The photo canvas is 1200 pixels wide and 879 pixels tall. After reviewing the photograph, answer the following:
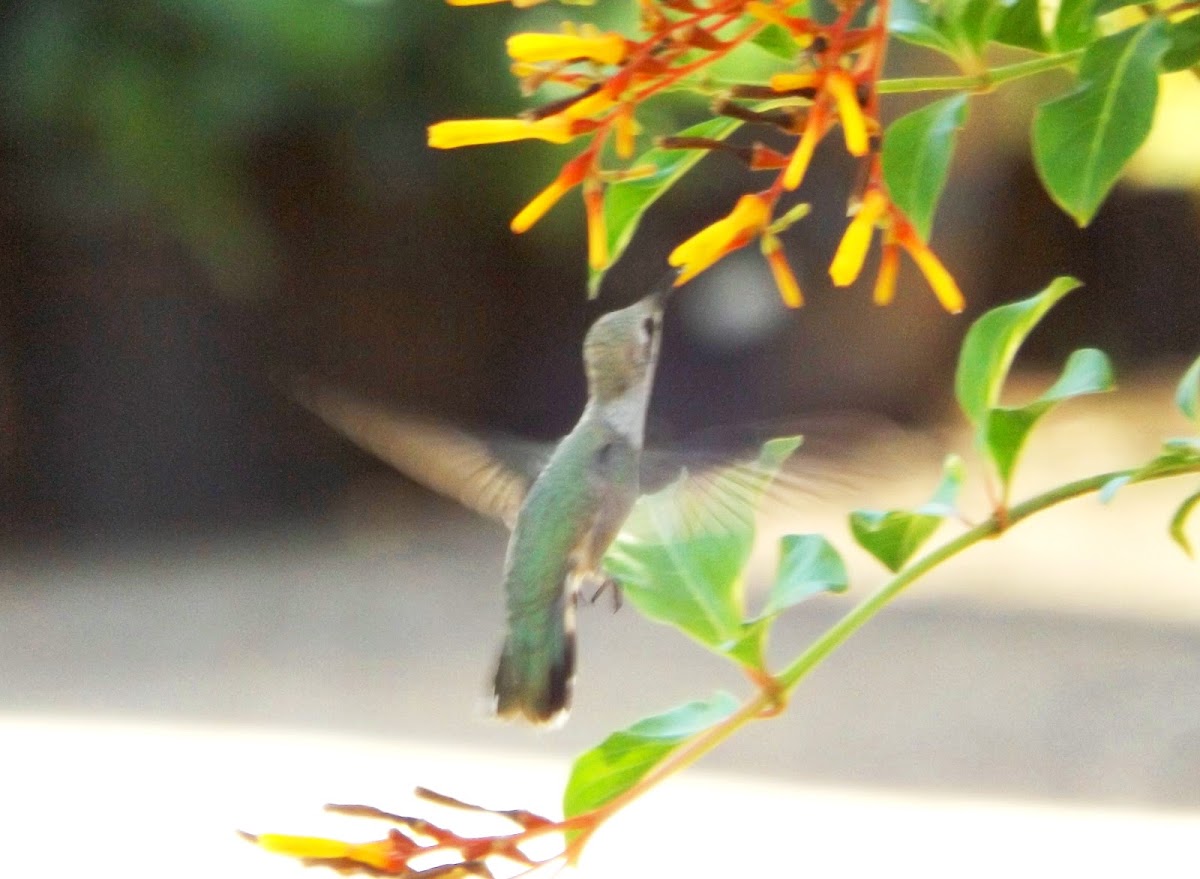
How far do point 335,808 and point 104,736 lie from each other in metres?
2.52

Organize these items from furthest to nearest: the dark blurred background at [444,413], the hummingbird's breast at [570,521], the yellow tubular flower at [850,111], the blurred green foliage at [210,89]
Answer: the dark blurred background at [444,413]
the blurred green foliage at [210,89]
the hummingbird's breast at [570,521]
the yellow tubular flower at [850,111]

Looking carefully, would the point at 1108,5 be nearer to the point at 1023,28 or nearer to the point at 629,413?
the point at 1023,28

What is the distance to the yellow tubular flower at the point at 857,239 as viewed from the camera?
0.41 meters

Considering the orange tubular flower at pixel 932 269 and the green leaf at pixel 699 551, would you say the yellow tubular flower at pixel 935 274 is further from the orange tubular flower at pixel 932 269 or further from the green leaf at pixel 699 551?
the green leaf at pixel 699 551

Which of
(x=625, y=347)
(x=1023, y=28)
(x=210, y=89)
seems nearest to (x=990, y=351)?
(x=1023, y=28)

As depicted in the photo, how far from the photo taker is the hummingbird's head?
2.56 feet

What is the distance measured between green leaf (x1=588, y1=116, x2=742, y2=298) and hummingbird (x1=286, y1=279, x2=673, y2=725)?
7.5 inches

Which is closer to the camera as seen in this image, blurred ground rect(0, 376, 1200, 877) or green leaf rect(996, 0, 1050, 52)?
green leaf rect(996, 0, 1050, 52)

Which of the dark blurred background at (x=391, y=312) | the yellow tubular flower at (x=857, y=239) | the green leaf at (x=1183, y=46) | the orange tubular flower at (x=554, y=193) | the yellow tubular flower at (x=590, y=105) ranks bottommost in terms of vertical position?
the yellow tubular flower at (x=857, y=239)

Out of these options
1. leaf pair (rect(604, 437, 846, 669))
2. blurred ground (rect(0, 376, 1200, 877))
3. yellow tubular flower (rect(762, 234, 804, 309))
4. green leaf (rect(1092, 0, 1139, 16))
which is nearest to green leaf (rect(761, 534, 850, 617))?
leaf pair (rect(604, 437, 846, 669))

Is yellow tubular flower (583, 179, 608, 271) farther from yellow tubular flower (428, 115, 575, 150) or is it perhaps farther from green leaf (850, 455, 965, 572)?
green leaf (850, 455, 965, 572)

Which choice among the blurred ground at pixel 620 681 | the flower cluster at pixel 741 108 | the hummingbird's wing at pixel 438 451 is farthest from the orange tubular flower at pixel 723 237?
the blurred ground at pixel 620 681

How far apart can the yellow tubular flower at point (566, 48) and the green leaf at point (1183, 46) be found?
0.18 metres

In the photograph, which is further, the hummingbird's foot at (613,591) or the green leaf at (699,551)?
the hummingbird's foot at (613,591)
